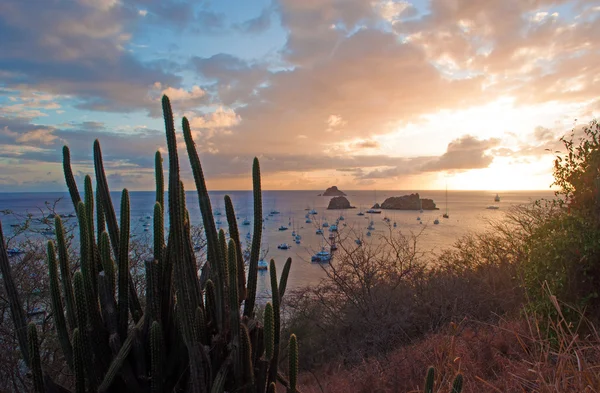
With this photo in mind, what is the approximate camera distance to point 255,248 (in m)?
3.04

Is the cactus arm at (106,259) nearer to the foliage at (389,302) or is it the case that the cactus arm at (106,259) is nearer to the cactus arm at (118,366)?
the cactus arm at (118,366)

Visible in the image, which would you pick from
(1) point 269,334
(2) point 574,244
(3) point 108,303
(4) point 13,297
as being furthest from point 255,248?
(2) point 574,244

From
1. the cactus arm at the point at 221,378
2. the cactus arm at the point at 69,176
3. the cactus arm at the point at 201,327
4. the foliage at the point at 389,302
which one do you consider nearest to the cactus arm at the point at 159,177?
the cactus arm at the point at 69,176

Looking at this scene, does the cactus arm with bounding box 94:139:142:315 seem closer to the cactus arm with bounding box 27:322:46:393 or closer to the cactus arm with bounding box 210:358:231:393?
the cactus arm with bounding box 27:322:46:393

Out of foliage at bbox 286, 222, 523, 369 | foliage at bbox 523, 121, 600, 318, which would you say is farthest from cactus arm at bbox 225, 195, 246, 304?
foliage at bbox 286, 222, 523, 369

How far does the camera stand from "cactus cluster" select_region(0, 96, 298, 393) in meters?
2.43

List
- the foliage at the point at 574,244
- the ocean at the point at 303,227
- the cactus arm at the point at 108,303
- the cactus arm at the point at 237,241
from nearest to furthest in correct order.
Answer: the cactus arm at the point at 108,303 → the cactus arm at the point at 237,241 → the foliage at the point at 574,244 → the ocean at the point at 303,227

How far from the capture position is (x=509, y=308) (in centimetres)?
878

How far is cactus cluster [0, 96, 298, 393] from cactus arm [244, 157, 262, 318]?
132mm

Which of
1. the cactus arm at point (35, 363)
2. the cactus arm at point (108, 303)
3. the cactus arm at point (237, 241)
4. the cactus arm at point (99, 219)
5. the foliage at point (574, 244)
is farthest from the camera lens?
the foliage at point (574, 244)

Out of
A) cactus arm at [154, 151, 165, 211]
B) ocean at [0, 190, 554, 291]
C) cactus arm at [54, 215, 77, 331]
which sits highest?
cactus arm at [154, 151, 165, 211]

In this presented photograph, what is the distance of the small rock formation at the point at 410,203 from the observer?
104 m

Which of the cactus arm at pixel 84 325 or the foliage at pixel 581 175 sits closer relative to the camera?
the cactus arm at pixel 84 325

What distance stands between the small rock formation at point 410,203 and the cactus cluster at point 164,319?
4031 inches
